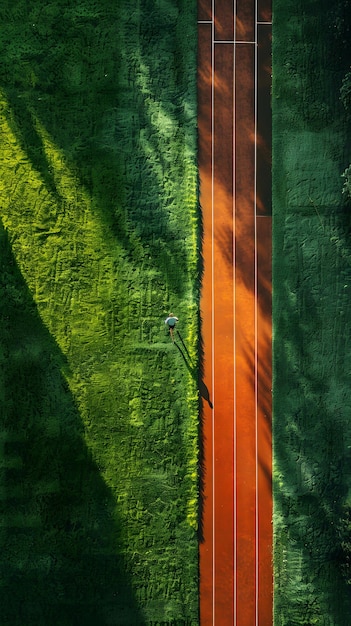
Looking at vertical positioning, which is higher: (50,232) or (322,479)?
(50,232)

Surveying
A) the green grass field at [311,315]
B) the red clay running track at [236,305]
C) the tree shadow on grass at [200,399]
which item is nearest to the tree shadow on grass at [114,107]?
the red clay running track at [236,305]

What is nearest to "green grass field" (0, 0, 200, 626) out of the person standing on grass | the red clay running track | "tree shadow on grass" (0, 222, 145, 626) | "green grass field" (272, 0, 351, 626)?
"tree shadow on grass" (0, 222, 145, 626)

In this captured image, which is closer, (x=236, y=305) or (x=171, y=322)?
(x=171, y=322)

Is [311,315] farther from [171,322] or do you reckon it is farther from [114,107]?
[114,107]

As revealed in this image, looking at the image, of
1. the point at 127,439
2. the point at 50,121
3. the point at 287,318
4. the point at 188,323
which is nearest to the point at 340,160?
the point at 287,318

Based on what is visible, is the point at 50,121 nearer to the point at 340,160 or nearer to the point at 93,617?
the point at 340,160

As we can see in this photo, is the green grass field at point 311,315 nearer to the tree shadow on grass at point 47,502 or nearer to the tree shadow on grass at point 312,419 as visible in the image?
the tree shadow on grass at point 312,419

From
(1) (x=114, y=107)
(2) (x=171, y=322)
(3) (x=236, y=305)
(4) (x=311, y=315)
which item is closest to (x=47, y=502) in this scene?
(2) (x=171, y=322)
